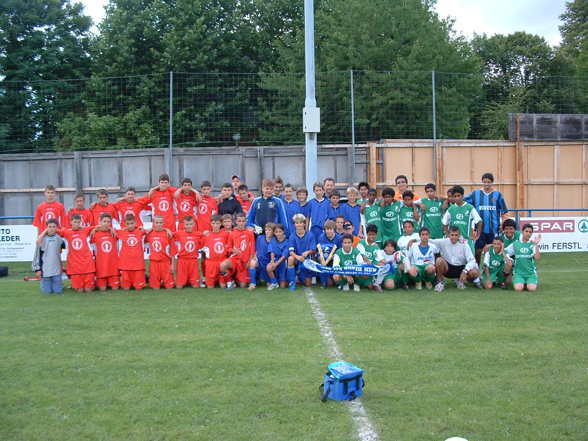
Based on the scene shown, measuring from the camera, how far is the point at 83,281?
9.87m

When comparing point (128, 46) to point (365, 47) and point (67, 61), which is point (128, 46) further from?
point (365, 47)

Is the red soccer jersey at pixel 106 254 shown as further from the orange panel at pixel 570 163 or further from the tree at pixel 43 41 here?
the orange panel at pixel 570 163

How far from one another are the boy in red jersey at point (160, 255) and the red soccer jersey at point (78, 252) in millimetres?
934

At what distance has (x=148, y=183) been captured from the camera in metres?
16.1

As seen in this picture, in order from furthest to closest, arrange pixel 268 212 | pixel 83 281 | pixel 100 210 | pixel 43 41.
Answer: pixel 43 41
pixel 100 210
pixel 268 212
pixel 83 281

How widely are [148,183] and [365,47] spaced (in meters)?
11.5

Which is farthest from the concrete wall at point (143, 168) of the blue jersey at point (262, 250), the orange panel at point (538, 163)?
the blue jersey at point (262, 250)

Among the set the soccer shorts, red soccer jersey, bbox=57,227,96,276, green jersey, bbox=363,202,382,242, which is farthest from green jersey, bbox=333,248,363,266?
red soccer jersey, bbox=57,227,96,276

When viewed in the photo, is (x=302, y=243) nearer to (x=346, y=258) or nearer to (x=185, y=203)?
(x=346, y=258)

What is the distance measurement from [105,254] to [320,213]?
352 cm

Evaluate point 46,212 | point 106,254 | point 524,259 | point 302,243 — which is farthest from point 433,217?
point 46,212

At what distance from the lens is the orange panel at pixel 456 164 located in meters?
17.1

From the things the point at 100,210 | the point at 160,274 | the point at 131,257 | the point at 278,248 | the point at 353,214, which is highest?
the point at 100,210

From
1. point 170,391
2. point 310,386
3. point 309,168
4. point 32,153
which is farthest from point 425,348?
point 32,153
